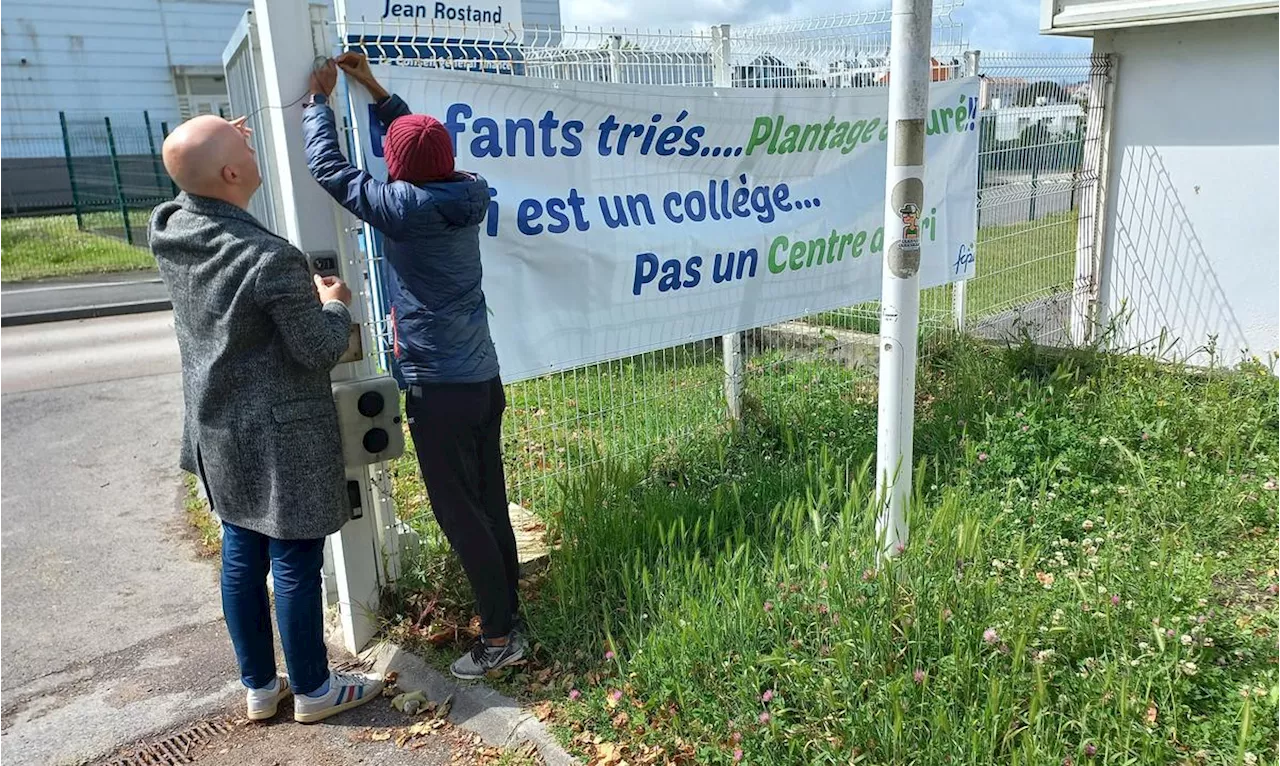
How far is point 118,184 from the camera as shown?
1591cm

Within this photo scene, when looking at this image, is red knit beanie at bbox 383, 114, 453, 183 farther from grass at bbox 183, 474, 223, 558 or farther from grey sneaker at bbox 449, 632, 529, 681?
grass at bbox 183, 474, 223, 558

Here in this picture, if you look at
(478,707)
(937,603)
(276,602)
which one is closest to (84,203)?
(276,602)

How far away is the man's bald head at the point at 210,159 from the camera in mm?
2764

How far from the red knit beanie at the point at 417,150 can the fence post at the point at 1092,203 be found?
514 cm

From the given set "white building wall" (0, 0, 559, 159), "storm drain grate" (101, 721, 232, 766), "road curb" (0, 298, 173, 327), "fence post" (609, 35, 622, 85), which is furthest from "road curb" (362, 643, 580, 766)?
"white building wall" (0, 0, 559, 159)

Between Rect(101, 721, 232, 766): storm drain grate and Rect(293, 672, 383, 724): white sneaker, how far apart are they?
0.27 metres

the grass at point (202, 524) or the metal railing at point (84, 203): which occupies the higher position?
the metal railing at point (84, 203)

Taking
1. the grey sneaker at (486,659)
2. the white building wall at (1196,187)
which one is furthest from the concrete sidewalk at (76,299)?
the white building wall at (1196,187)

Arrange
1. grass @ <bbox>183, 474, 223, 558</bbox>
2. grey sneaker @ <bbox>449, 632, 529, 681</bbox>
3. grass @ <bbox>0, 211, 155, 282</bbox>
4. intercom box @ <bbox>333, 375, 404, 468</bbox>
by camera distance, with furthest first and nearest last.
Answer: grass @ <bbox>0, 211, 155, 282</bbox> < grass @ <bbox>183, 474, 223, 558</bbox> < grey sneaker @ <bbox>449, 632, 529, 681</bbox> < intercom box @ <bbox>333, 375, 404, 468</bbox>

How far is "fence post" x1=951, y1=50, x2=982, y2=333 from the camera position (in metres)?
5.82

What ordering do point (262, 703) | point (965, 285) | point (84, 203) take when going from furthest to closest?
point (84, 203) → point (965, 285) → point (262, 703)

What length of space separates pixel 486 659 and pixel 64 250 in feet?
51.8

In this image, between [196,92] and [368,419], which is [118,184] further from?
[368,419]

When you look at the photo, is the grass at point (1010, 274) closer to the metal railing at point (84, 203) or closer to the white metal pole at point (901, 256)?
the white metal pole at point (901, 256)
